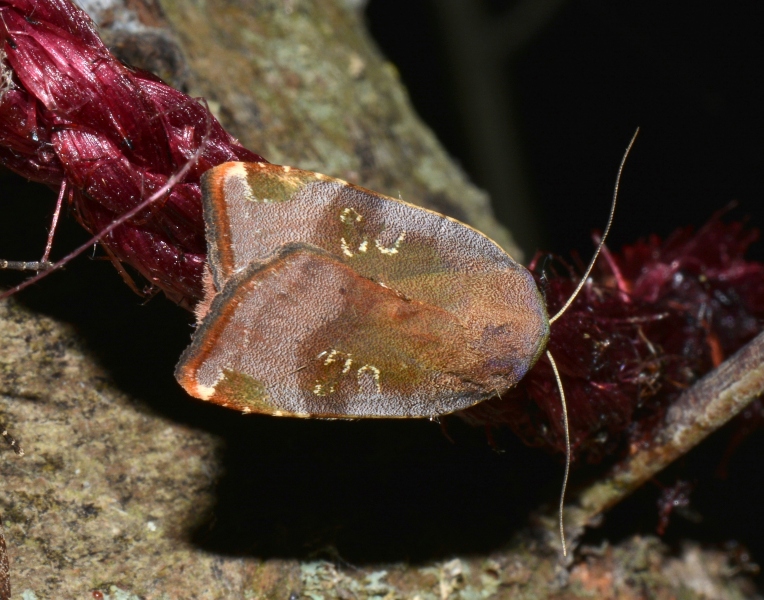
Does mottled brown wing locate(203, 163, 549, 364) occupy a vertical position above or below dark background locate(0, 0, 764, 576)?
above

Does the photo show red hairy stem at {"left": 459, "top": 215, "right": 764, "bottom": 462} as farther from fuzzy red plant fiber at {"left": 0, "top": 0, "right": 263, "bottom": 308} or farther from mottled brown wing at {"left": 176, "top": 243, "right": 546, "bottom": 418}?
fuzzy red plant fiber at {"left": 0, "top": 0, "right": 263, "bottom": 308}

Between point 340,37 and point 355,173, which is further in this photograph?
point 340,37

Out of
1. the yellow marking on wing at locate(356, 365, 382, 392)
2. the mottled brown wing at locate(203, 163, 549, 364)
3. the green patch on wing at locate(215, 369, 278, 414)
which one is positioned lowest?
the green patch on wing at locate(215, 369, 278, 414)

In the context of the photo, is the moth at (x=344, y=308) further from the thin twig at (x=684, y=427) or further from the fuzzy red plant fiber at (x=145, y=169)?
the thin twig at (x=684, y=427)

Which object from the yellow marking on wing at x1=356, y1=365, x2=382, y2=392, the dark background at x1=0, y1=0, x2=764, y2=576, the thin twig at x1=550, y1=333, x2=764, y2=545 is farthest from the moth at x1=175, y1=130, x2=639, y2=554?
the thin twig at x1=550, y1=333, x2=764, y2=545

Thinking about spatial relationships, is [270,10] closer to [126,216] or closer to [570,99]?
[126,216]

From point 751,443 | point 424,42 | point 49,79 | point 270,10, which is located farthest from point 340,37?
point 424,42
